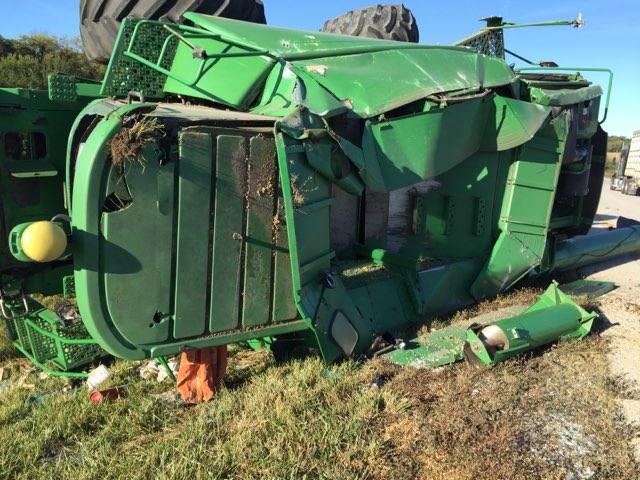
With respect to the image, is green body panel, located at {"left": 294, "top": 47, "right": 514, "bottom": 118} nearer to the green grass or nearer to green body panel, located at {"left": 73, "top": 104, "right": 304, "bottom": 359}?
green body panel, located at {"left": 73, "top": 104, "right": 304, "bottom": 359}

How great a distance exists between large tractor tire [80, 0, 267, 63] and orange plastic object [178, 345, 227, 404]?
2.93 meters

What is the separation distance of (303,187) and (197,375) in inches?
50.9

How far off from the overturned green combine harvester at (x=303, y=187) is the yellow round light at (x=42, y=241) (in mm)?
23

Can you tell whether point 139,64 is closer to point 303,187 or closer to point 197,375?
point 303,187

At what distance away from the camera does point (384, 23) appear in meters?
7.19

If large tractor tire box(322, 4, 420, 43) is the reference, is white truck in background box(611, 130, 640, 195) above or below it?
below

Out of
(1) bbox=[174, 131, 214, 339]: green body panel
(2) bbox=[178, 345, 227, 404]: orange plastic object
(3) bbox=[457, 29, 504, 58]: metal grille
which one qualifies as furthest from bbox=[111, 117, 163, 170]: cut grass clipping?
(3) bbox=[457, 29, 504, 58]: metal grille

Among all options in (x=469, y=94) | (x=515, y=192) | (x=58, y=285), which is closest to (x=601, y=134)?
(x=515, y=192)

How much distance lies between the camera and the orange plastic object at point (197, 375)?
133 inches

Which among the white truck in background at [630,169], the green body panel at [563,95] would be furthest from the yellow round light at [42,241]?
the white truck in background at [630,169]

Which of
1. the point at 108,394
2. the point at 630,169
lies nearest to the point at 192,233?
the point at 108,394

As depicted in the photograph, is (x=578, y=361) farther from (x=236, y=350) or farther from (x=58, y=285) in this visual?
(x=58, y=285)

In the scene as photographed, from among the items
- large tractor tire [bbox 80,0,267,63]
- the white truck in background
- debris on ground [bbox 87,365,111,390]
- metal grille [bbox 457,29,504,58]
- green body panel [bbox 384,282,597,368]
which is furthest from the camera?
the white truck in background

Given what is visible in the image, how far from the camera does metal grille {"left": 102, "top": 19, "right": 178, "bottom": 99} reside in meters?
3.90
